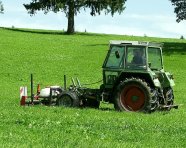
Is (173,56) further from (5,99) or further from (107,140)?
(107,140)

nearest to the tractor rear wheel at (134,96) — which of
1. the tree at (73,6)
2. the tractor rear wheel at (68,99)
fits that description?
the tractor rear wheel at (68,99)

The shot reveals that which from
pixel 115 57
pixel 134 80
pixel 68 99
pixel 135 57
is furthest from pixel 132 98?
pixel 68 99

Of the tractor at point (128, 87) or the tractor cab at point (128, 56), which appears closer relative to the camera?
the tractor at point (128, 87)

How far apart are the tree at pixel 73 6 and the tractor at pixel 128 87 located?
48208 mm

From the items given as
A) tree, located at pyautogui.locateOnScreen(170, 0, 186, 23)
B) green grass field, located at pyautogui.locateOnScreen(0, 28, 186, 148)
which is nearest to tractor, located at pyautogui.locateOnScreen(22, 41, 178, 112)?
green grass field, located at pyautogui.locateOnScreen(0, 28, 186, 148)

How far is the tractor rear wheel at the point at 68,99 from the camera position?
17.2m

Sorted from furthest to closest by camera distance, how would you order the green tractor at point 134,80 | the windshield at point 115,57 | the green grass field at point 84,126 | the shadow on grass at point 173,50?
1. the shadow on grass at point 173,50
2. the windshield at point 115,57
3. the green tractor at point 134,80
4. the green grass field at point 84,126

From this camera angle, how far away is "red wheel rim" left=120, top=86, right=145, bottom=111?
16.7 m

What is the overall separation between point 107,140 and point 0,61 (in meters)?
28.9

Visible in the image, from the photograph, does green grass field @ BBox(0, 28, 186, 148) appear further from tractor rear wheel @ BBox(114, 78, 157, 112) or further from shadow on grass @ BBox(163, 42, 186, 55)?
shadow on grass @ BBox(163, 42, 186, 55)

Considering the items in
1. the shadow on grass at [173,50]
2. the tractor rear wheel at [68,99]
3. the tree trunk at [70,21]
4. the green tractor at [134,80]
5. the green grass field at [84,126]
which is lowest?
the green grass field at [84,126]

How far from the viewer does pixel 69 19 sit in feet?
226

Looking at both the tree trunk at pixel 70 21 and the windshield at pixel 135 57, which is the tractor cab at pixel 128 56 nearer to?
the windshield at pixel 135 57

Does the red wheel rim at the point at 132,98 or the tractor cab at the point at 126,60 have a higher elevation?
the tractor cab at the point at 126,60
